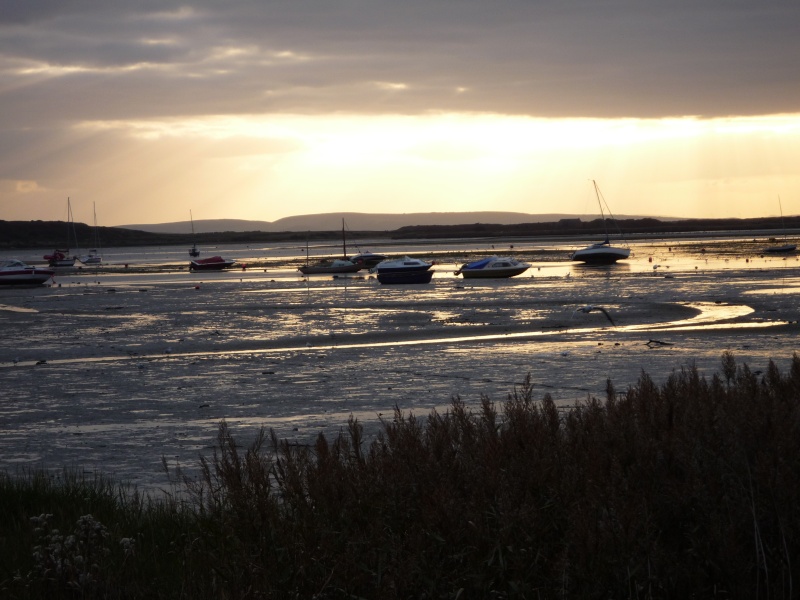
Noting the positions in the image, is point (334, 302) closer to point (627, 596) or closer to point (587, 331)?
point (587, 331)

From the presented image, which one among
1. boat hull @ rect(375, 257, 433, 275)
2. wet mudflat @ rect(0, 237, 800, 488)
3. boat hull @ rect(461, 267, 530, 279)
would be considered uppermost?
boat hull @ rect(375, 257, 433, 275)

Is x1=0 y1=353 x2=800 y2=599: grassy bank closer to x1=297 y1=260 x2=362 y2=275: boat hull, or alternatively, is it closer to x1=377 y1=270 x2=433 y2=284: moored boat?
x1=377 y1=270 x2=433 y2=284: moored boat

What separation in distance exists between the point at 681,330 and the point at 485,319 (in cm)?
641

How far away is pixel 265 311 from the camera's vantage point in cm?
3353

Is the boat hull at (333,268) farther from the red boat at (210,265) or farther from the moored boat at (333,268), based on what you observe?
the red boat at (210,265)

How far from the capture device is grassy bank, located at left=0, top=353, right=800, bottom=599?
495 centimetres

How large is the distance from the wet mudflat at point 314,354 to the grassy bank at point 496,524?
8.71 feet

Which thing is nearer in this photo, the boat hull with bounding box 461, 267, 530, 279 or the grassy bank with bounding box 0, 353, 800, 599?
the grassy bank with bounding box 0, 353, 800, 599

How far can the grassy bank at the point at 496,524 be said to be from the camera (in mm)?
Result: 4949

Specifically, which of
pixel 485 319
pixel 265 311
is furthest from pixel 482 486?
pixel 265 311

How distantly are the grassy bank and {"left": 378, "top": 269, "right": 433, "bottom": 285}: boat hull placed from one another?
42.3 meters

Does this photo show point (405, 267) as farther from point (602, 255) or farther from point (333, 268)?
point (602, 255)

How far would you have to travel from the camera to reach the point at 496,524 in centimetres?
548

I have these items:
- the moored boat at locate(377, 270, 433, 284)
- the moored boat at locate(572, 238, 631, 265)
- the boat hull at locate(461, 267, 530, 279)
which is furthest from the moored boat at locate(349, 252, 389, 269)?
the moored boat at locate(377, 270, 433, 284)
